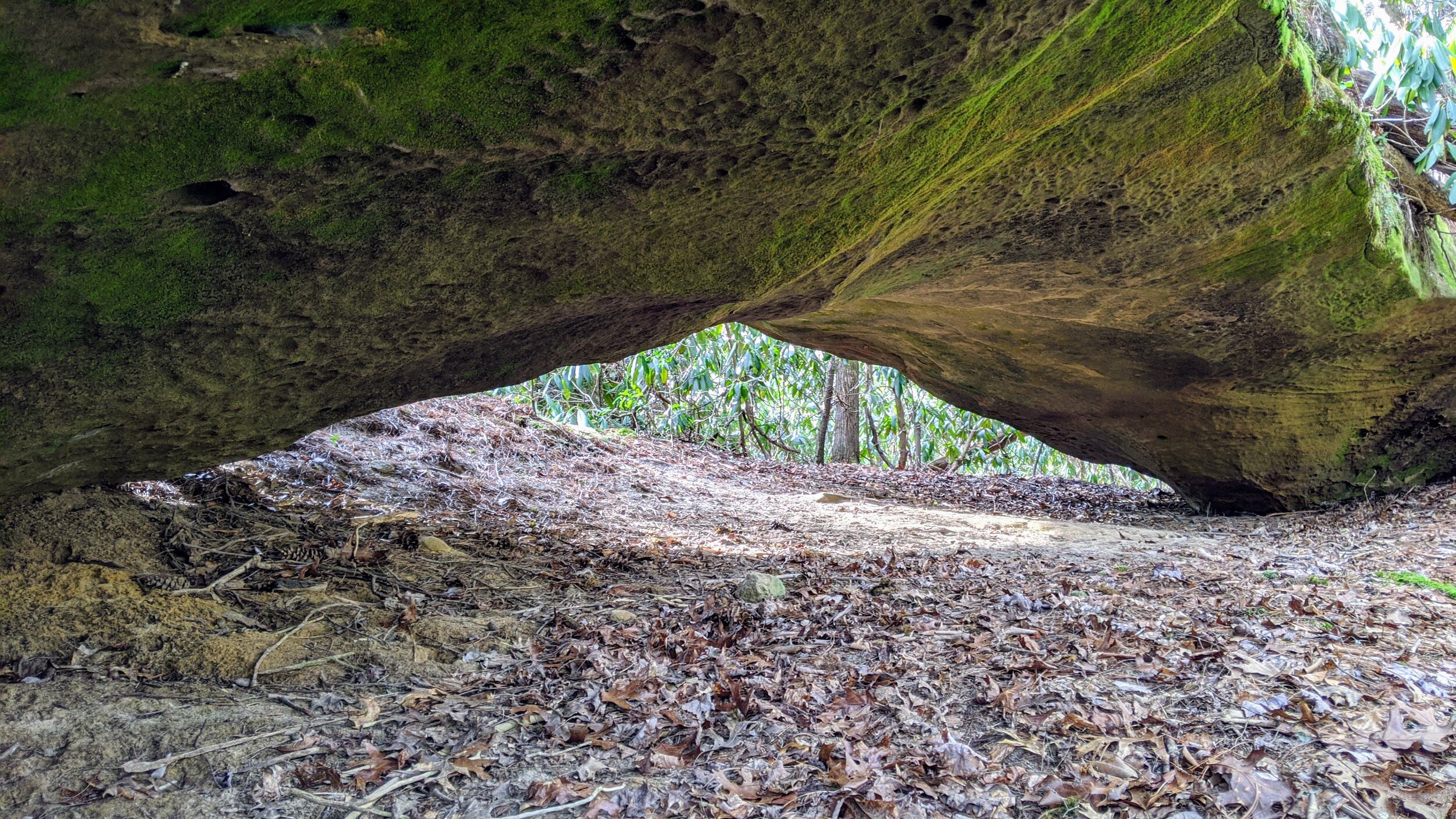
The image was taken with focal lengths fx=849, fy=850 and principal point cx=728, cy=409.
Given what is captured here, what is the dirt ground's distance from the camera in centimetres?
206

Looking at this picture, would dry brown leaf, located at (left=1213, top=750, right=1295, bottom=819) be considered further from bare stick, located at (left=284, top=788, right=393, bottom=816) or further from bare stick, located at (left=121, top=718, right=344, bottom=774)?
bare stick, located at (left=121, top=718, right=344, bottom=774)

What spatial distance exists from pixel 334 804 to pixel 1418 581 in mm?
4467

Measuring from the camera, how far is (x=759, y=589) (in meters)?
3.72

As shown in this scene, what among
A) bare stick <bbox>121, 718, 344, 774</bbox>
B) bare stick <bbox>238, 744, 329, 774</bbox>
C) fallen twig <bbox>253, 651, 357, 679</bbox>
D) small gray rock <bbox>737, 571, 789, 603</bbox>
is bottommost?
bare stick <bbox>238, 744, 329, 774</bbox>

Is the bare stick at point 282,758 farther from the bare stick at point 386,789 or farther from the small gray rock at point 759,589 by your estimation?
the small gray rock at point 759,589

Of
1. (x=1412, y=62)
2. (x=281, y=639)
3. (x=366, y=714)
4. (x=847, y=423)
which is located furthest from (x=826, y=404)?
(x=366, y=714)

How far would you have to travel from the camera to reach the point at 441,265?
2.67 m

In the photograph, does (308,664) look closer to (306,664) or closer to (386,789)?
(306,664)

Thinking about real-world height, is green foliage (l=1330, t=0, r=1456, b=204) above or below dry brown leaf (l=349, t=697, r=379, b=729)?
above

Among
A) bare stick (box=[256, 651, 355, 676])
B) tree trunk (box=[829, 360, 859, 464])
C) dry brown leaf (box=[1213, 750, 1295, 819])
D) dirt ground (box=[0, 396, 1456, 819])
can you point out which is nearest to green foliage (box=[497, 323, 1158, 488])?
tree trunk (box=[829, 360, 859, 464])

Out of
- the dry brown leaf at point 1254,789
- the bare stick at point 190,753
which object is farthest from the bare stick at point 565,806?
the dry brown leaf at point 1254,789

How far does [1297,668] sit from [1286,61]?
2.59 m

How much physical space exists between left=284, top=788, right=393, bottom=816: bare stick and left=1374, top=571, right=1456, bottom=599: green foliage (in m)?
4.19

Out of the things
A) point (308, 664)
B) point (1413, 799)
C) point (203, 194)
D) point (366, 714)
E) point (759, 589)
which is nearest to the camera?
point (1413, 799)
